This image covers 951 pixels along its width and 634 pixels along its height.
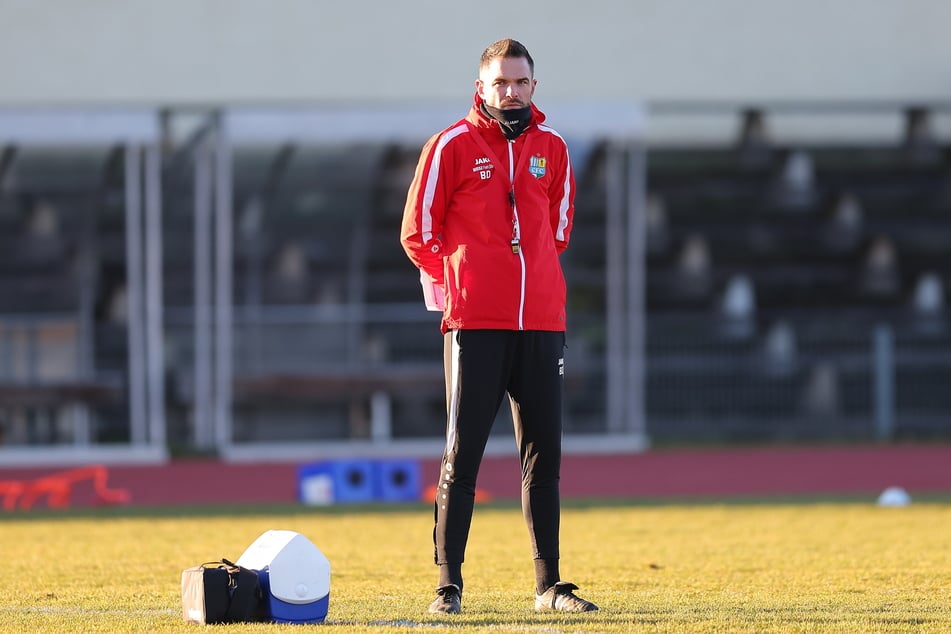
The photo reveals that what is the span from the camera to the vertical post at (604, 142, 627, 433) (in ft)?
52.3

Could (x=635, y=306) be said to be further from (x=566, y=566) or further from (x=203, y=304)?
(x=566, y=566)

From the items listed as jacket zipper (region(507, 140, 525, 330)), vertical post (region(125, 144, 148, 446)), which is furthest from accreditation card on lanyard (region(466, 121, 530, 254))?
vertical post (region(125, 144, 148, 446))

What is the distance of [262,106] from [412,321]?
2.56 meters

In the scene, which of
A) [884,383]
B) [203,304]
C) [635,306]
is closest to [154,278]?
[203,304]

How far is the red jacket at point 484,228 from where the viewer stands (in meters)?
5.34

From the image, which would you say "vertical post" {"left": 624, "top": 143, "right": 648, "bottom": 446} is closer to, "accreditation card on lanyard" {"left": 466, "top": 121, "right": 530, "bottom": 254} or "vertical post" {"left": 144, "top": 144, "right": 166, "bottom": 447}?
"vertical post" {"left": 144, "top": 144, "right": 166, "bottom": 447}

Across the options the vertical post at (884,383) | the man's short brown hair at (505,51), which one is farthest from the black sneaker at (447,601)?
the vertical post at (884,383)

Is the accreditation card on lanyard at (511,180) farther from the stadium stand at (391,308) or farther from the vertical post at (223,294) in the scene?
the stadium stand at (391,308)

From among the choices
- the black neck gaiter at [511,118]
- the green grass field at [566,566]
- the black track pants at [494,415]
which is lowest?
the green grass field at [566,566]

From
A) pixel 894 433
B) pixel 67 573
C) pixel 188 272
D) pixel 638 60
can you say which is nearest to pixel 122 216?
pixel 188 272

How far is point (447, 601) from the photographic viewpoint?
5320 millimetres

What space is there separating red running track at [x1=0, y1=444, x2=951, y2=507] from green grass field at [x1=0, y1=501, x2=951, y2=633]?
4.91ft

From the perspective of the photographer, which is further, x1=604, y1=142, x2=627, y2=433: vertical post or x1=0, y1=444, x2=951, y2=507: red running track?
x1=604, y1=142, x2=627, y2=433: vertical post

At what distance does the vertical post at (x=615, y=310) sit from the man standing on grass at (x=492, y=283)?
10.5 metres
